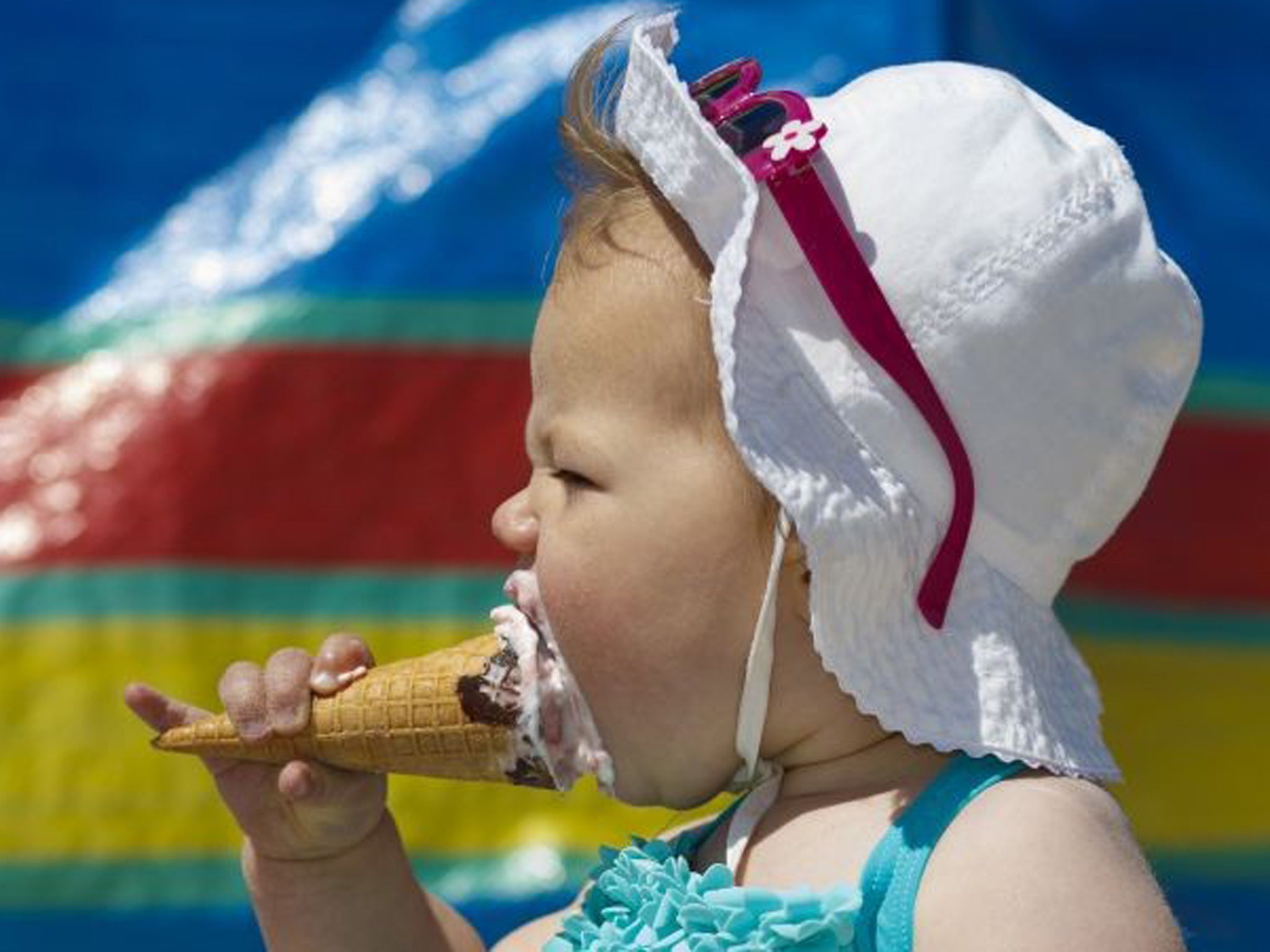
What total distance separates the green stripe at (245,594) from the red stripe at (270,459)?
0.02 m

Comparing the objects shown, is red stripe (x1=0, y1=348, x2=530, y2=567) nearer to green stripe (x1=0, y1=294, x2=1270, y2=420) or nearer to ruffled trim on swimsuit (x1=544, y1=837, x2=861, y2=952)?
green stripe (x1=0, y1=294, x2=1270, y2=420)

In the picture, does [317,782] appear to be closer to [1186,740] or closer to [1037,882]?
[1037,882]

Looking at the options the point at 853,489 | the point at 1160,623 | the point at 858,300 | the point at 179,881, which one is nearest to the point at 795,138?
the point at 858,300

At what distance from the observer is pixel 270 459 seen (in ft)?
8.75

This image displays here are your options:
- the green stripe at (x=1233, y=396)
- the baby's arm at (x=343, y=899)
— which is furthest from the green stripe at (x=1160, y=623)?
the baby's arm at (x=343, y=899)

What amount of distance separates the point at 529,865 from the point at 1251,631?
0.83 m

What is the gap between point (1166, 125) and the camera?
2793 millimetres

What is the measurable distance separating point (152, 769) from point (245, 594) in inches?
8.2

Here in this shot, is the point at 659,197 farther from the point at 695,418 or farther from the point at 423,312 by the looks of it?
the point at 423,312

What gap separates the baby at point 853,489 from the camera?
178 cm

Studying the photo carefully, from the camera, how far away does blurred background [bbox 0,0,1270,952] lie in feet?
8.59

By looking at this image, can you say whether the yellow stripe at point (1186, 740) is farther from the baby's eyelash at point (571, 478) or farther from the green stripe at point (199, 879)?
the baby's eyelash at point (571, 478)

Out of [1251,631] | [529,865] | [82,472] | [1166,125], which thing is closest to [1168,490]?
[1251,631]

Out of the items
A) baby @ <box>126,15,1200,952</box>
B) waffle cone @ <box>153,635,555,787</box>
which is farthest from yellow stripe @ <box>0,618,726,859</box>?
baby @ <box>126,15,1200,952</box>
